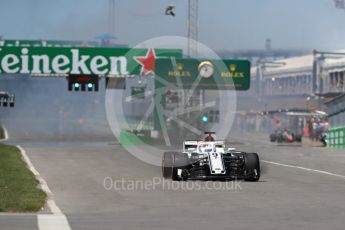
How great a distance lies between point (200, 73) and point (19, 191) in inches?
1821

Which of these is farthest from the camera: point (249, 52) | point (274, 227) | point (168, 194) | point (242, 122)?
point (249, 52)

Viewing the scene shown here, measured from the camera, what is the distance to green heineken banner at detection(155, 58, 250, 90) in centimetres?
6366

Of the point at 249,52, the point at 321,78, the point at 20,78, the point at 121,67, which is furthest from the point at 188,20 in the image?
the point at 249,52

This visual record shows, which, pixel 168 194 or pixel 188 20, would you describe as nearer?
pixel 168 194

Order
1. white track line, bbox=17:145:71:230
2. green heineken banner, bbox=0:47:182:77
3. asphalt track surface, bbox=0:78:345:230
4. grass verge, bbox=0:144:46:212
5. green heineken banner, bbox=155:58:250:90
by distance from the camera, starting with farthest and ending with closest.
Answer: green heineken banner, bbox=155:58:250:90 → green heineken banner, bbox=0:47:182:77 → grass verge, bbox=0:144:46:212 → asphalt track surface, bbox=0:78:345:230 → white track line, bbox=17:145:71:230

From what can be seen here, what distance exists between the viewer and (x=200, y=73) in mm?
64188

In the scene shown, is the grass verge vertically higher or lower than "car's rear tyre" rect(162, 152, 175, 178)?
lower

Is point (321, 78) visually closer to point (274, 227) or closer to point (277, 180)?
point (277, 180)

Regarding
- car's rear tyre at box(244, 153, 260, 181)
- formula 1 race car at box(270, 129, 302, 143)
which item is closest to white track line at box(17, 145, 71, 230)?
car's rear tyre at box(244, 153, 260, 181)

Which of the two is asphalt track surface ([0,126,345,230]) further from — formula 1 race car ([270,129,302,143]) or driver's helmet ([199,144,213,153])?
formula 1 race car ([270,129,302,143])

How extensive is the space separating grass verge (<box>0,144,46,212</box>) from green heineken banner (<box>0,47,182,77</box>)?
114ft

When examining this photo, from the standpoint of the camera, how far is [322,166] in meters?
32.3

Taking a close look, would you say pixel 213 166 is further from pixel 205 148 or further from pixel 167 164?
pixel 167 164

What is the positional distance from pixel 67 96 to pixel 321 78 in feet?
159
